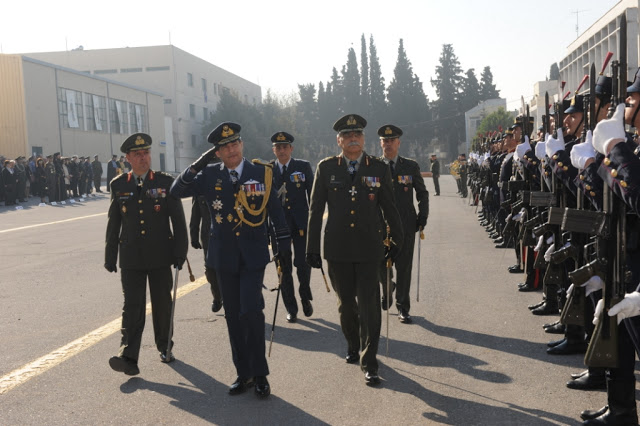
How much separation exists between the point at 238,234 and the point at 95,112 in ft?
169

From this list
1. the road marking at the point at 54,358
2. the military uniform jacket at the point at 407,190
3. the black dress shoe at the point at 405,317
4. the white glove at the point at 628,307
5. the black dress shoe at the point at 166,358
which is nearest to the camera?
the white glove at the point at 628,307

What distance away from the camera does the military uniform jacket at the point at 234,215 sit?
5.57 m

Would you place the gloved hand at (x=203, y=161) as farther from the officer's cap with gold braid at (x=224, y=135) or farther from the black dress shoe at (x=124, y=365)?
the black dress shoe at (x=124, y=365)

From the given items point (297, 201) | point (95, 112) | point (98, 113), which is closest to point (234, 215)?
point (297, 201)

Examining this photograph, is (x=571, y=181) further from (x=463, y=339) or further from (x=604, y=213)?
(x=463, y=339)

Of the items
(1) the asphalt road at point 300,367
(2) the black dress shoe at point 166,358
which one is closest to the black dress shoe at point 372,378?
(1) the asphalt road at point 300,367

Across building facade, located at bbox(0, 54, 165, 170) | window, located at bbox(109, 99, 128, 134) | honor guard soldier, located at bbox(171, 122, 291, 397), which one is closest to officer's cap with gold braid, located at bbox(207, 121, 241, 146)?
honor guard soldier, located at bbox(171, 122, 291, 397)

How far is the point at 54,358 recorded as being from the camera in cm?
651

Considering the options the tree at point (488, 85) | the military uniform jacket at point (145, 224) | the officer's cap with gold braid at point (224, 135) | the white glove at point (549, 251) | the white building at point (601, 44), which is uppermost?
the tree at point (488, 85)

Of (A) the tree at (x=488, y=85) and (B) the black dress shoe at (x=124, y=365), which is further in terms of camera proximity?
(A) the tree at (x=488, y=85)

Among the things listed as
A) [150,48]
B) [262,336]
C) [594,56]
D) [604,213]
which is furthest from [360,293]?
[150,48]

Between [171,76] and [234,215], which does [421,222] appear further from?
[171,76]

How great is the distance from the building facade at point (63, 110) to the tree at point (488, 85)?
3037 inches

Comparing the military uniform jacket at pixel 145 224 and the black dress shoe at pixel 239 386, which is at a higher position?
the military uniform jacket at pixel 145 224
